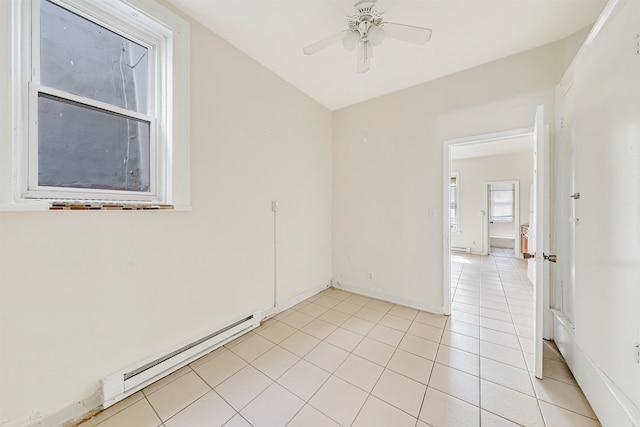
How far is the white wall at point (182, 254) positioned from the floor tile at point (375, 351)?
111cm

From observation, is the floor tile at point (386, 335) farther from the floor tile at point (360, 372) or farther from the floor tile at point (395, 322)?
the floor tile at point (360, 372)

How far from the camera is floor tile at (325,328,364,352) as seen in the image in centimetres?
210

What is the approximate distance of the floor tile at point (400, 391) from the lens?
1.45 m

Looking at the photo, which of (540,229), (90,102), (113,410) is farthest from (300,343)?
(90,102)

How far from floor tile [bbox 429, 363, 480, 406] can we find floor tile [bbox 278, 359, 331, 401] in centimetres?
81

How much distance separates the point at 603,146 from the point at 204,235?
110 inches

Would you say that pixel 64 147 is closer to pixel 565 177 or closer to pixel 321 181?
pixel 321 181

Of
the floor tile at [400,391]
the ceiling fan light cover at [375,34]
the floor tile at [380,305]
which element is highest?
the ceiling fan light cover at [375,34]

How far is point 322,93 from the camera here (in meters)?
3.06

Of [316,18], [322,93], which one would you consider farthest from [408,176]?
[316,18]

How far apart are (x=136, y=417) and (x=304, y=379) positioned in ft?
3.43

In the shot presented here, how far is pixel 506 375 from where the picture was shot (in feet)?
5.63

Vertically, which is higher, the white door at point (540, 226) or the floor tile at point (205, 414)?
the white door at point (540, 226)

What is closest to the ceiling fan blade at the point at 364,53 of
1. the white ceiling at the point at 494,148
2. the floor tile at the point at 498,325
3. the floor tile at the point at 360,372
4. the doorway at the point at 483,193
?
the floor tile at the point at 360,372
